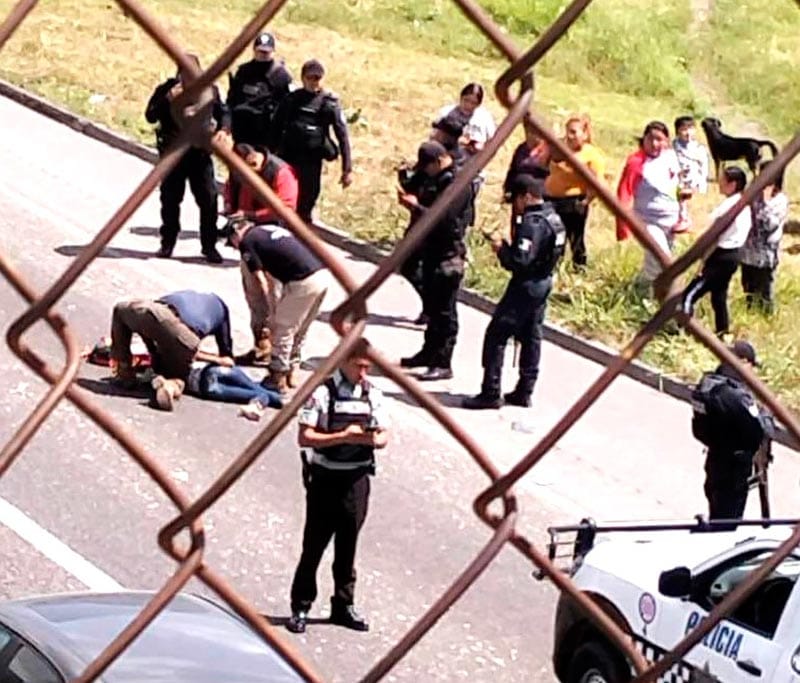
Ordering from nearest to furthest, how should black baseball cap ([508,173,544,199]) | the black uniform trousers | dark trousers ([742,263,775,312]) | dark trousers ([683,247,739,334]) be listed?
1. the black uniform trousers
2. black baseball cap ([508,173,544,199])
3. dark trousers ([683,247,739,334])
4. dark trousers ([742,263,775,312])

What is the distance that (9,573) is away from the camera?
884cm

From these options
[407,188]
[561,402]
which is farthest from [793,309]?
[407,188]

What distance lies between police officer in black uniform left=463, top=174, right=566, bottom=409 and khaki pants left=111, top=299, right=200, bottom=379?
1.71 metres

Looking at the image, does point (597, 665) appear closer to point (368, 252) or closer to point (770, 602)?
point (770, 602)

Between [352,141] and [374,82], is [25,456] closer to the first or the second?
[352,141]

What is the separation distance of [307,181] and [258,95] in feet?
2.76

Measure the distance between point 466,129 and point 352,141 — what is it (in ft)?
18.6

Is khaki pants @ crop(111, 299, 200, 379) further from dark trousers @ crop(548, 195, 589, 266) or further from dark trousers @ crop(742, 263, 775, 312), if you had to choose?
dark trousers @ crop(742, 263, 775, 312)

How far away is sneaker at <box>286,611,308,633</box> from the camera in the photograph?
8414mm

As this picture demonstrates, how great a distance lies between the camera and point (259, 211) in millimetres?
10938

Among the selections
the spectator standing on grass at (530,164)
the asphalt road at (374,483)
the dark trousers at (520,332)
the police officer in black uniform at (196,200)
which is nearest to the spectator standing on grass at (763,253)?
the asphalt road at (374,483)

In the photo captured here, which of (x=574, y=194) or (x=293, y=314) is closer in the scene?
(x=293, y=314)

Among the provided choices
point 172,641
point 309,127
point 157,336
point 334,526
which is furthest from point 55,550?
point 309,127

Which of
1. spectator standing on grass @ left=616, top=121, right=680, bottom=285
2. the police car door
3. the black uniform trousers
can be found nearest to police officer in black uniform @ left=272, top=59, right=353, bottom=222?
spectator standing on grass @ left=616, top=121, right=680, bottom=285
